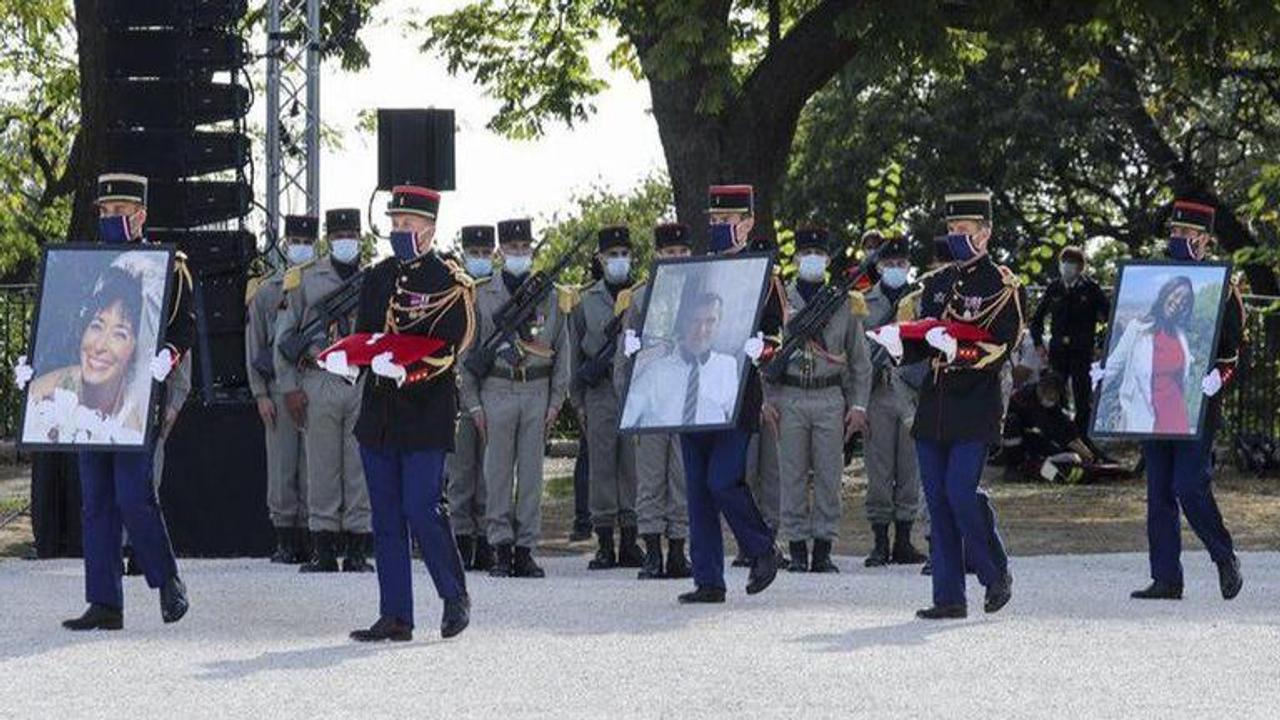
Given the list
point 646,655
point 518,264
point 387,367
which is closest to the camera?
point 646,655

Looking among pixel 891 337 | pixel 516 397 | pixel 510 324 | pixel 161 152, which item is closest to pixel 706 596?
pixel 891 337

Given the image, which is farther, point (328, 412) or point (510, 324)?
point (328, 412)

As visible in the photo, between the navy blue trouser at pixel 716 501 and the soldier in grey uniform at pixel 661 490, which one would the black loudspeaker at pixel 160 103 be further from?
the navy blue trouser at pixel 716 501

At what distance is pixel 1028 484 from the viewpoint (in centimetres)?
2603

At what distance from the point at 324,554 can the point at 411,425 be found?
13.3ft

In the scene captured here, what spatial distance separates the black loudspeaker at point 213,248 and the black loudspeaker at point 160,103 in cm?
65

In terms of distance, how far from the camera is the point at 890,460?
18.2 metres

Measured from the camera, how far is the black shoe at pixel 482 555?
17406 millimetres

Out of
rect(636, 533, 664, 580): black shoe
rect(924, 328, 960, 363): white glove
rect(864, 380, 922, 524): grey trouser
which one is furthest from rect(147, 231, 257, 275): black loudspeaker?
rect(924, 328, 960, 363): white glove

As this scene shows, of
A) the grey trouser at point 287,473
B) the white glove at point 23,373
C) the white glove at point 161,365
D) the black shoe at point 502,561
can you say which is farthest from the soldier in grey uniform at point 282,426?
the white glove at point 161,365

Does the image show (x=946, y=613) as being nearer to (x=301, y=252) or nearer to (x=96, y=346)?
(x=96, y=346)

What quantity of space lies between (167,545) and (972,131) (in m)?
31.0

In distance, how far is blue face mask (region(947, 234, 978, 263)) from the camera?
561 inches

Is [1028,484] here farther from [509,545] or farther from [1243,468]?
[509,545]
